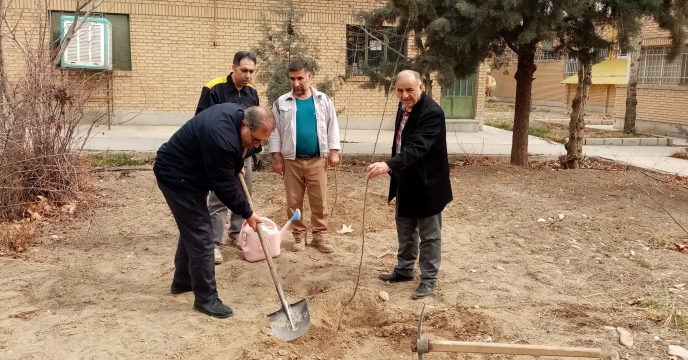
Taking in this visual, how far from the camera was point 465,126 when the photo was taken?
1616 centimetres

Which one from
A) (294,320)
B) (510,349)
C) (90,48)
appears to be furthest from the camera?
(90,48)

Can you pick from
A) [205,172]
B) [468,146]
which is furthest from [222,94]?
[468,146]

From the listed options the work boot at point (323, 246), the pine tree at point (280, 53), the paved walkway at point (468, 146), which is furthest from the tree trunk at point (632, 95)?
the work boot at point (323, 246)

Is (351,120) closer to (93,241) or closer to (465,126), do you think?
(465,126)

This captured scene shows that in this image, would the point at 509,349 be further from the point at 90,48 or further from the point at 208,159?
the point at 90,48

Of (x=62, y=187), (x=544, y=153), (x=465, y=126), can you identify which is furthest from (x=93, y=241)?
(x=465, y=126)

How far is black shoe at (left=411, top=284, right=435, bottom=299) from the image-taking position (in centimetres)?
451

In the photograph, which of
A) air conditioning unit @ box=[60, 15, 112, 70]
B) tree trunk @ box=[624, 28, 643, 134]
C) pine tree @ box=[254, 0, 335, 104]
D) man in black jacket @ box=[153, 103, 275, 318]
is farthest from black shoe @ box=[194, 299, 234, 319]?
tree trunk @ box=[624, 28, 643, 134]

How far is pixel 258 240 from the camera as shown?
5.06 m

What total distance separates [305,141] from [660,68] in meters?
15.7

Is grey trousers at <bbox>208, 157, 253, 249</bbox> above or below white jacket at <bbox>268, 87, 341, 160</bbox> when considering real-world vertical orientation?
below

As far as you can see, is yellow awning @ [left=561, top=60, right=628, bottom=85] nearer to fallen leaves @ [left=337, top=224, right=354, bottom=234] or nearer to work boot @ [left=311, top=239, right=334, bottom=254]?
fallen leaves @ [left=337, top=224, right=354, bottom=234]

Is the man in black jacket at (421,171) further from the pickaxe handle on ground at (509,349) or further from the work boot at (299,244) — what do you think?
the pickaxe handle on ground at (509,349)

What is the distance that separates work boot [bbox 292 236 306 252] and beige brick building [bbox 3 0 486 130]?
901 cm
